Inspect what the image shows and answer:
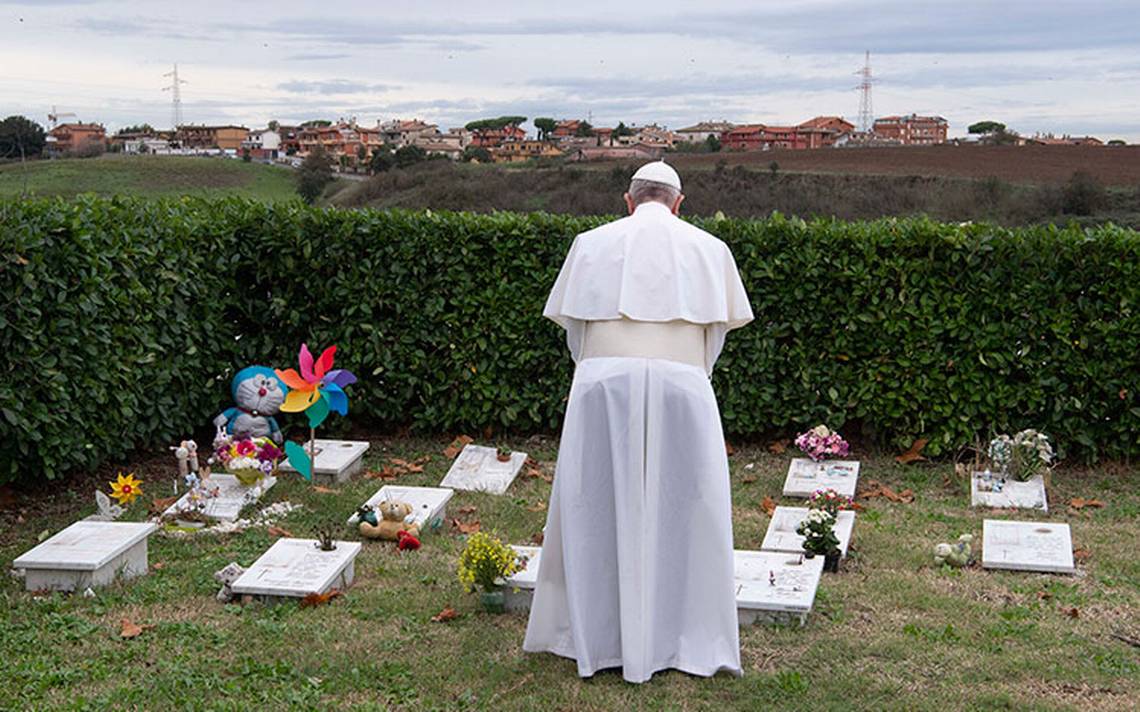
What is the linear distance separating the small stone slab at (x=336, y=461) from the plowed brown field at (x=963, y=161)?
896cm

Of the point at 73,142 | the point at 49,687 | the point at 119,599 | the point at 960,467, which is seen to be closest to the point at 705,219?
the point at 960,467

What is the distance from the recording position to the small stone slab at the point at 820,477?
838 centimetres

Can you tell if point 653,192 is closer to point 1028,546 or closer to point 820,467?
point 1028,546

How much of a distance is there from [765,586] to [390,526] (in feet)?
7.80

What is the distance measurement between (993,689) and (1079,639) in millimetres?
855

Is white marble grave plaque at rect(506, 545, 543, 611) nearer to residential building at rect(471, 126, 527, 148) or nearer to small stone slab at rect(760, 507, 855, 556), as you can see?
small stone slab at rect(760, 507, 855, 556)

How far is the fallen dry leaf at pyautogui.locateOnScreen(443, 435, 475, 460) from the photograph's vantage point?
30.7 feet

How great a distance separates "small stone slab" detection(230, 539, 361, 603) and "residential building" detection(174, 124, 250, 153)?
1252cm

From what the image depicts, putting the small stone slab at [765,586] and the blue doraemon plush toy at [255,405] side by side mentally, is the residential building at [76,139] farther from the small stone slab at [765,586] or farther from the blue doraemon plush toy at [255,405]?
the small stone slab at [765,586]

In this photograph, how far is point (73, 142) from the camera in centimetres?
1281

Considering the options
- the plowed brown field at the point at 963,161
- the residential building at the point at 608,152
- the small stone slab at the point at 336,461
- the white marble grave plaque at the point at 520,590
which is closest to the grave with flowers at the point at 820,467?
the white marble grave plaque at the point at 520,590

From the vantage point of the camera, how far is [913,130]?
18.8 m

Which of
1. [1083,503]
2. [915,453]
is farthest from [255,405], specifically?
[1083,503]

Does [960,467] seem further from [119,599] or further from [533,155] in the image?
[533,155]
